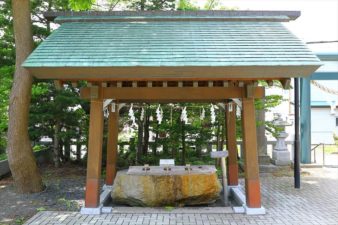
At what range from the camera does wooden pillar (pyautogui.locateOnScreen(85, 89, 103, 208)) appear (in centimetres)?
698

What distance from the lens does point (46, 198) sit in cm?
833

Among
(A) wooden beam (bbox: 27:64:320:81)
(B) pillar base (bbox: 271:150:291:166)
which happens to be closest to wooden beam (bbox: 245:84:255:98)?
(A) wooden beam (bbox: 27:64:320:81)

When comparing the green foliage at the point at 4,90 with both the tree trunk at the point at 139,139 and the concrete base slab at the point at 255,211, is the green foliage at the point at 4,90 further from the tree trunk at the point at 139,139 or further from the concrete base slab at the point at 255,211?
the concrete base slab at the point at 255,211

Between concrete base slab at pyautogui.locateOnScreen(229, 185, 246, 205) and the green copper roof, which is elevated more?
the green copper roof

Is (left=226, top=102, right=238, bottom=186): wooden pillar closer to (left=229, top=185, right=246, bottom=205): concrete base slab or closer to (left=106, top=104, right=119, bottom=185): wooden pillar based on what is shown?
(left=229, top=185, right=246, bottom=205): concrete base slab

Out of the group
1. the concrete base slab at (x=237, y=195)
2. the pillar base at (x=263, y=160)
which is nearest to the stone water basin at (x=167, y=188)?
the concrete base slab at (x=237, y=195)

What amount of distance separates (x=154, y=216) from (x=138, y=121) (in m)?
6.33

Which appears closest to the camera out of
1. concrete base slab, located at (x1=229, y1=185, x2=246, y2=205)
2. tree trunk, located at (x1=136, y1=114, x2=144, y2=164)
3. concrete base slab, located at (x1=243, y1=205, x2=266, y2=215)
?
concrete base slab, located at (x1=243, y1=205, x2=266, y2=215)

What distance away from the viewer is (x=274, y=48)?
21.5 ft

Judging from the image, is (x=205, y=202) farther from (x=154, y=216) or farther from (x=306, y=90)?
(x=306, y=90)

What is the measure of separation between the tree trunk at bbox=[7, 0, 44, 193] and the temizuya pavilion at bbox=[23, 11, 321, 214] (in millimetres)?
1245

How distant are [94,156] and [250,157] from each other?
3308 millimetres

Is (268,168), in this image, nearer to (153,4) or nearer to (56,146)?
(153,4)

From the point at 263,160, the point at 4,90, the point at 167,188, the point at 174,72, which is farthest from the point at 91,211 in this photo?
the point at 263,160
